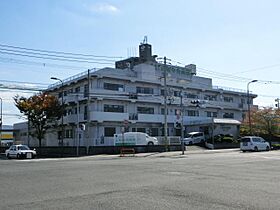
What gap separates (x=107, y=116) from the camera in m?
47.2

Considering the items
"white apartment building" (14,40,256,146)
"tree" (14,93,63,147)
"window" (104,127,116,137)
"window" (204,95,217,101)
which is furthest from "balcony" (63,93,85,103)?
"window" (204,95,217,101)

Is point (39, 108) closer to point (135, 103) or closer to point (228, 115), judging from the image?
point (135, 103)

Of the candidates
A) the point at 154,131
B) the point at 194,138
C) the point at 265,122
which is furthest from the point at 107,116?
the point at 265,122

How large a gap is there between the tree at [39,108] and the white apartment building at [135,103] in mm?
2780

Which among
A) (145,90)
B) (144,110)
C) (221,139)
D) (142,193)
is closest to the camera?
(142,193)

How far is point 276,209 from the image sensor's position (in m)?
7.93

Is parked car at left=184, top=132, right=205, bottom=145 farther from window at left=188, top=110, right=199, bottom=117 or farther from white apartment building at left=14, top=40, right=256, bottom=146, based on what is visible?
window at left=188, top=110, right=199, bottom=117

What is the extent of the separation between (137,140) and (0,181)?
2828 centimetres

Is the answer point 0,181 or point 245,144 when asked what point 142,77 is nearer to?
point 245,144

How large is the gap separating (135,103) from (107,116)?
6186 millimetres

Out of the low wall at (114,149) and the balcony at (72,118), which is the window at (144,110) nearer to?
the balcony at (72,118)

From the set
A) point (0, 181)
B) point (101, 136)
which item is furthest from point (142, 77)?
point (0, 181)

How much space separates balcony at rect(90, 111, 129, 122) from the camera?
4588cm

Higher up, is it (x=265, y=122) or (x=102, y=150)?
(x=265, y=122)
